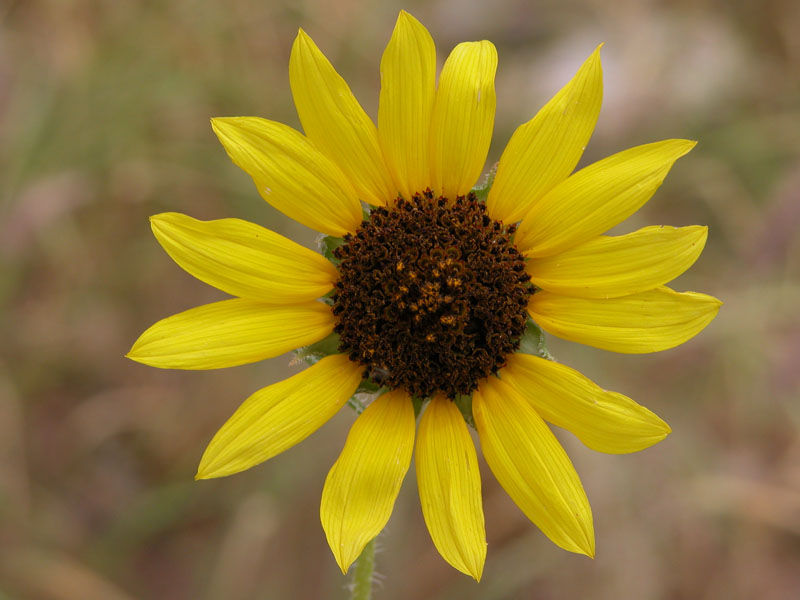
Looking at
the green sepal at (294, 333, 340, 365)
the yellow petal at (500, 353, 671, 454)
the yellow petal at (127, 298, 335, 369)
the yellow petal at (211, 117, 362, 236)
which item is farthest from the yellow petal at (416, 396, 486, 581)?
the yellow petal at (211, 117, 362, 236)

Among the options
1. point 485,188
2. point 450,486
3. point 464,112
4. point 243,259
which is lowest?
point 450,486

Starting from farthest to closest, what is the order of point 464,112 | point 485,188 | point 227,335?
point 485,188 < point 464,112 < point 227,335

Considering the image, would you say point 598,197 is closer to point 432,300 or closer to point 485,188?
point 485,188

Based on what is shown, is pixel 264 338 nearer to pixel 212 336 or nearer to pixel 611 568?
pixel 212 336

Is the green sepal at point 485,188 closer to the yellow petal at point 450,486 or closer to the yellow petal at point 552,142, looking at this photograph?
the yellow petal at point 552,142

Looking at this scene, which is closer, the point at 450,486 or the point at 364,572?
the point at 450,486

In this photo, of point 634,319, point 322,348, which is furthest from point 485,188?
point 322,348

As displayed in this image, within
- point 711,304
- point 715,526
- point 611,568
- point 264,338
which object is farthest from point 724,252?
point 264,338
